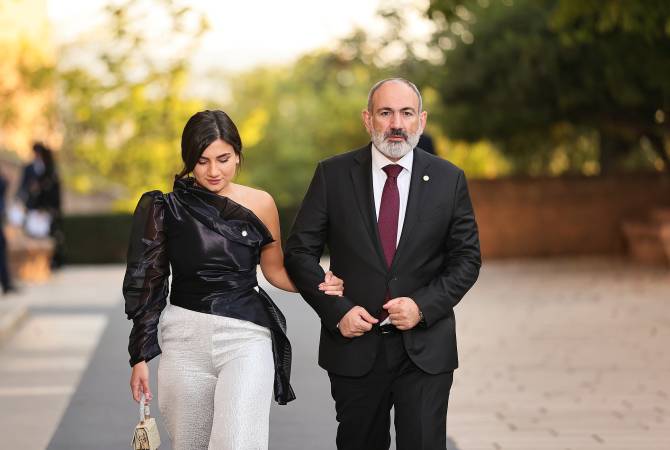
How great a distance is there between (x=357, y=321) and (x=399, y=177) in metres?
0.64

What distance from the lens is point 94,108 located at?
1534 inches

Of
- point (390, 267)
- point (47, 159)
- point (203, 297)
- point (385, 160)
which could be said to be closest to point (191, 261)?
point (203, 297)

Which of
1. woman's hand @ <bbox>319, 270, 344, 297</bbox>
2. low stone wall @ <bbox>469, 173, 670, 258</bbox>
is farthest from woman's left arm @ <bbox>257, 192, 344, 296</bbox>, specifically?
low stone wall @ <bbox>469, 173, 670, 258</bbox>

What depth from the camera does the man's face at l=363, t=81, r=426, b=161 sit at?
5.38 metres

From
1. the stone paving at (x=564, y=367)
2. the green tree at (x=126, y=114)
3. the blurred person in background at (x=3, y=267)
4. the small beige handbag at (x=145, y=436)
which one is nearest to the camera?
the small beige handbag at (x=145, y=436)

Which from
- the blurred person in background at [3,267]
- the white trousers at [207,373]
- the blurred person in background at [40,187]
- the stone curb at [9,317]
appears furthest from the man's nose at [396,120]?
the blurred person in background at [40,187]

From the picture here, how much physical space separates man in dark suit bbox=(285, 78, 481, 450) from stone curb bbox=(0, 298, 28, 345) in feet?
29.5

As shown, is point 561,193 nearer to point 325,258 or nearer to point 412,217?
point 325,258

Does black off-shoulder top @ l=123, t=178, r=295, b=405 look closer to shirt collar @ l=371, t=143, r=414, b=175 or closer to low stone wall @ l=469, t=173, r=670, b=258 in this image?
shirt collar @ l=371, t=143, r=414, b=175

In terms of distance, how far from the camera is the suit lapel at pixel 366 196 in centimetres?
548

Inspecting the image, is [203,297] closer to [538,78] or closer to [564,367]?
[564,367]

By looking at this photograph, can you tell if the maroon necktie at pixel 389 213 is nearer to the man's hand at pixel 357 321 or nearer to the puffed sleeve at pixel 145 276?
the man's hand at pixel 357 321

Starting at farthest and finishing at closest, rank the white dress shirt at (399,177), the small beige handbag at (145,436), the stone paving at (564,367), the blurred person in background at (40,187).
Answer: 1. the blurred person in background at (40,187)
2. the stone paving at (564,367)
3. the white dress shirt at (399,177)
4. the small beige handbag at (145,436)

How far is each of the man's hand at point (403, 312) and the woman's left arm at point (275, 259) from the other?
0.76 ft
